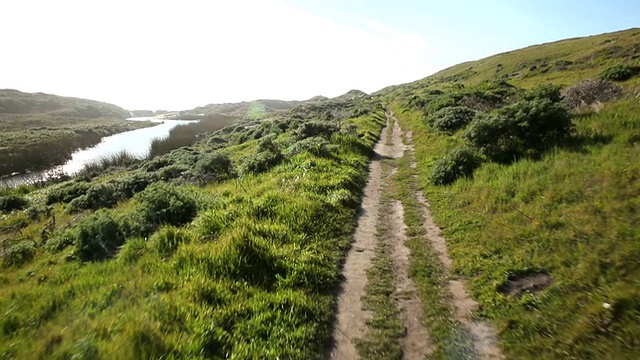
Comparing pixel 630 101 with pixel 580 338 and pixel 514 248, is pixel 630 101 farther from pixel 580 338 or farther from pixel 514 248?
pixel 580 338

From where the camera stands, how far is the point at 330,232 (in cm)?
1011

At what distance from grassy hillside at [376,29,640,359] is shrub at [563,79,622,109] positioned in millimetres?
77

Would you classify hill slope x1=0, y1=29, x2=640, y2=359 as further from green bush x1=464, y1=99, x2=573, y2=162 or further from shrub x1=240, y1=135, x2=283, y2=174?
shrub x1=240, y1=135, x2=283, y2=174

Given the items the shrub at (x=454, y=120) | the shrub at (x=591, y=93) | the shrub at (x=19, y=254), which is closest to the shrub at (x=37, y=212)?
the shrub at (x=19, y=254)

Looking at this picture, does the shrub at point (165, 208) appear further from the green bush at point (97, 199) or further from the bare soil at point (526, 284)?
the bare soil at point (526, 284)

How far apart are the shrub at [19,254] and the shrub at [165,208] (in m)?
3.55

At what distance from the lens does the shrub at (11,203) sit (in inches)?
863

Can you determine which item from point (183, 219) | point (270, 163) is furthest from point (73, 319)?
point (270, 163)

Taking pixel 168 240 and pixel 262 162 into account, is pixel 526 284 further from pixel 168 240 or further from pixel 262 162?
pixel 262 162

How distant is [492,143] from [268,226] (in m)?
10.7

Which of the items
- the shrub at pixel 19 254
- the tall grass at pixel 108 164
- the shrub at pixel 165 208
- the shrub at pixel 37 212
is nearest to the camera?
the shrub at pixel 19 254

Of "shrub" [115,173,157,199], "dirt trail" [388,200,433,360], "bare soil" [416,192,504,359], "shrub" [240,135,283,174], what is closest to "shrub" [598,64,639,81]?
"shrub" [240,135,283,174]

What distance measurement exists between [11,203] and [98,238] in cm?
2011

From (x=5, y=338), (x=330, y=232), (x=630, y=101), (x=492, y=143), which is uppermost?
(x=630, y=101)
